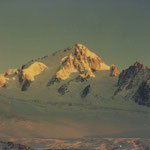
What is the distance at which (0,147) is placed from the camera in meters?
185

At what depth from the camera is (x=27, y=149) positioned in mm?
194375

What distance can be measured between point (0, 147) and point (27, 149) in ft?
48.9

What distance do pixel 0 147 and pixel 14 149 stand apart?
22.3 ft

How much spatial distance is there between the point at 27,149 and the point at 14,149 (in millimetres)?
11573

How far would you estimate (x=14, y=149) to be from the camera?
184 m
